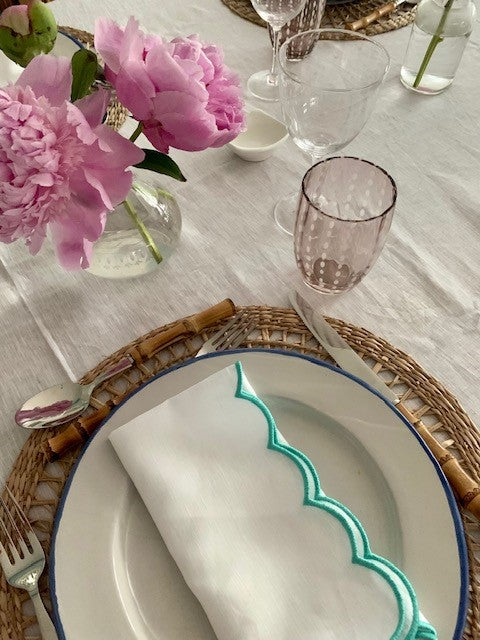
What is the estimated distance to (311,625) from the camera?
0.37m

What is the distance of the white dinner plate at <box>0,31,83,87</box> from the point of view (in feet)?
2.50

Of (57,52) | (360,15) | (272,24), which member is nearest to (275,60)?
(272,24)

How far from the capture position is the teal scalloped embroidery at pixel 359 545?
0.36 m

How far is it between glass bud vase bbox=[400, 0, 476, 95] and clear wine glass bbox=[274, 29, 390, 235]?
4.6 inches

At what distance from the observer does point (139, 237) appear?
0.59 meters

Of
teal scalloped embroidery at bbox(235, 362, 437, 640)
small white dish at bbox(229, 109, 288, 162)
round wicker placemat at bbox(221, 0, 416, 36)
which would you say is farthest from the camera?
round wicker placemat at bbox(221, 0, 416, 36)

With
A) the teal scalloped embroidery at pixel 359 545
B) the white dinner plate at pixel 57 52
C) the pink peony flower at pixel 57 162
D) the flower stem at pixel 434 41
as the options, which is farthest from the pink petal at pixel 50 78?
the flower stem at pixel 434 41

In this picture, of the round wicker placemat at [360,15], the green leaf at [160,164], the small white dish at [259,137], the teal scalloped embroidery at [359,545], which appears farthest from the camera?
the round wicker placemat at [360,15]

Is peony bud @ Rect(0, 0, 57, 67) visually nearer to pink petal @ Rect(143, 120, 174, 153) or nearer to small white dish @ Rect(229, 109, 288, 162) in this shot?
pink petal @ Rect(143, 120, 174, 153)

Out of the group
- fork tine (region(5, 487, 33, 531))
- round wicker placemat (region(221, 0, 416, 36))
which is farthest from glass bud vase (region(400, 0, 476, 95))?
fork tine (region(5, 487, 33, 531))

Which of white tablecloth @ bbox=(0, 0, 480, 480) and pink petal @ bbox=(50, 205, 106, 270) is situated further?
white tablecloth @ bbox=(0, 0, 480, 480)

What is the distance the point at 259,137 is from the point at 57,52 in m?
0.28

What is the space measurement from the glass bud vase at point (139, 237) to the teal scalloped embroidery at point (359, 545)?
0.22 meters

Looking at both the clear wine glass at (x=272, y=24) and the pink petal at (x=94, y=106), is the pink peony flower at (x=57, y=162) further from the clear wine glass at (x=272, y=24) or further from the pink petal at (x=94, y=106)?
the clear wine glass at (x=272, y=24)
